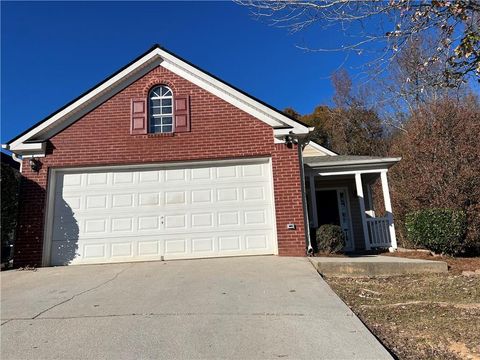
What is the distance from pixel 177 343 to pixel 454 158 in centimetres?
1272

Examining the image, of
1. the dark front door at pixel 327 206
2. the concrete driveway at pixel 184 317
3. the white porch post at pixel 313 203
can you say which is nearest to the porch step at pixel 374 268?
the concrete driveway at pixel 184 317

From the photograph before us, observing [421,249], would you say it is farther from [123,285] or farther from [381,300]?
→ [123,285]

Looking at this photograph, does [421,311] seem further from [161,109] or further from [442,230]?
[161,109]

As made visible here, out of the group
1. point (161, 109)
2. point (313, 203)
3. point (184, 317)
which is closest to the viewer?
point (184, 317)

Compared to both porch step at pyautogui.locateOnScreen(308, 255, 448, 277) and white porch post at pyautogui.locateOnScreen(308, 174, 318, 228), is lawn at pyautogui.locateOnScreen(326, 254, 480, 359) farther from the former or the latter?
white porch post at pyautogui.locateOnScreen(308, 174, 318, 228)

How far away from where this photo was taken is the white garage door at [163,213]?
9836 millimetres

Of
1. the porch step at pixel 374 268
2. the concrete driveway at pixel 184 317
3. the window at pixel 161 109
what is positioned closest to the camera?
the concrete driveway at pixel 184 317

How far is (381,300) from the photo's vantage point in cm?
602

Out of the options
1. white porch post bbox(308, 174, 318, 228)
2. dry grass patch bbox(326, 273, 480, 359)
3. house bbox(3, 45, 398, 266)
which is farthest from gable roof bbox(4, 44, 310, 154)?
dry grass patch bbox(326, 273, 480, 359)

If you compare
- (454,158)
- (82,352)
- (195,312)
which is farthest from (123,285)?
(454,158)

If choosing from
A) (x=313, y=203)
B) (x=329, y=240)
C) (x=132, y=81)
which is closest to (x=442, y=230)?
(x=329, y=240)

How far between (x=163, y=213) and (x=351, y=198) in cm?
711

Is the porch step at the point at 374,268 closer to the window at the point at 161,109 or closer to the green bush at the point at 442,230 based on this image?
the green bush at the point at 442,230

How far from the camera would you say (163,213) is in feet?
32.8
